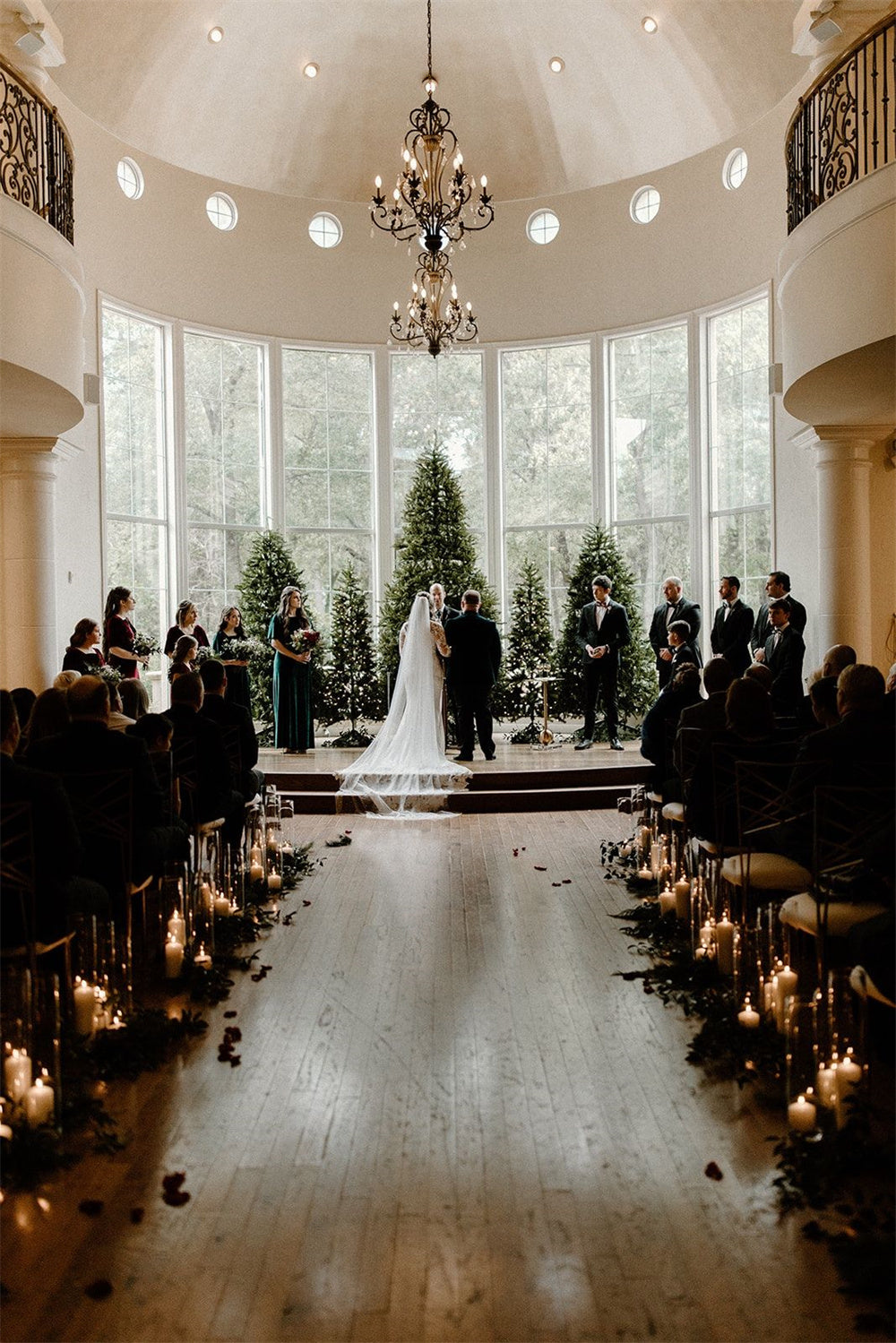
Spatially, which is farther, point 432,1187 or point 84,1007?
point 84,1007

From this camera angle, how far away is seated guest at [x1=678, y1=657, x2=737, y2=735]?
560 centimetres

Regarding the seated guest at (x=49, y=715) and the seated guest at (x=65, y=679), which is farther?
the seated guest at (x=65, y=679)

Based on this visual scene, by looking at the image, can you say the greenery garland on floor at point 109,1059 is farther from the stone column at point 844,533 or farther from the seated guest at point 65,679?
the stone column at point 844,533

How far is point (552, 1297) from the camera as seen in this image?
8.00ft

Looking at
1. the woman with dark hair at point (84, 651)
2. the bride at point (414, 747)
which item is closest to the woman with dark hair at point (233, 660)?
the bride at point (414, 747)

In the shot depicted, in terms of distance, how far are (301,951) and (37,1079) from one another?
208 centimetres

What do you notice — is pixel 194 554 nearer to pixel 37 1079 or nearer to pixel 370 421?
pixel 370 421

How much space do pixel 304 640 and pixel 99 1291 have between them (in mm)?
9158

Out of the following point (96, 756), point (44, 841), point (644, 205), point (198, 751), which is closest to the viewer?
point (44, 841)

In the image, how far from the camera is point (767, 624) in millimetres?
9453

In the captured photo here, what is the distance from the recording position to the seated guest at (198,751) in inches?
229

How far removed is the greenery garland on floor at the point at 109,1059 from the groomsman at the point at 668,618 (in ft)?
19.4

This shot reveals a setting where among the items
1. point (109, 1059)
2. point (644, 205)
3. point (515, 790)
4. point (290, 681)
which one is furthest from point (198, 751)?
point (644, 205)

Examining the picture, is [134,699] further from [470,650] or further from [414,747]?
[470,650]
